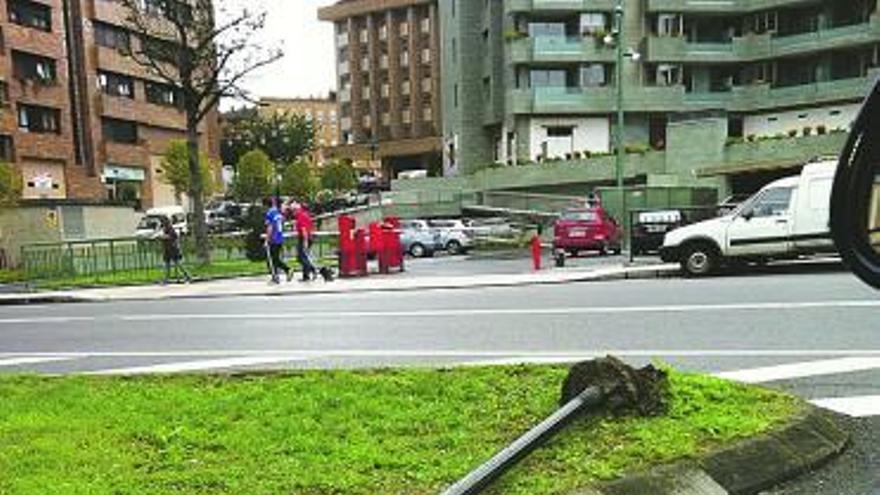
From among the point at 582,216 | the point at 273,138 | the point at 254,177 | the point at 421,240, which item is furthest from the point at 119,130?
the point at 582,216

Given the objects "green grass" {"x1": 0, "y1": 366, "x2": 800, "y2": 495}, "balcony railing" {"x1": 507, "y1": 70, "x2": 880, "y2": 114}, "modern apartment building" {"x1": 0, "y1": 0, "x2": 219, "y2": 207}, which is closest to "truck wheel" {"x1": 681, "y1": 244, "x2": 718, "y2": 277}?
"green grass" {"x1": 0, "y1": 366, "x2": 800, "y2": 495}

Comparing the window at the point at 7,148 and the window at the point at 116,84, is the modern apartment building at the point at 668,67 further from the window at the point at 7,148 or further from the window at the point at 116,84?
the window at the point at 7,148

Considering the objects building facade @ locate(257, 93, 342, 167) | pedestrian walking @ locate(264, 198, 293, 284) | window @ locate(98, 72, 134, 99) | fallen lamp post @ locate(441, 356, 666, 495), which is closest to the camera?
fallen lamp post @ locate(441, 356, 666, 495)

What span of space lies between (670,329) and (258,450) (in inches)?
248

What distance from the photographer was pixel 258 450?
4758 mm

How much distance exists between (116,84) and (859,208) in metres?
64.9

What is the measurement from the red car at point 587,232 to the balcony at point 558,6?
24342 mm

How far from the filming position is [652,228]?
75.1ft

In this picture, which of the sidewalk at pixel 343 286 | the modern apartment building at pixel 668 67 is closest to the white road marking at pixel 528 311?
the sidewalk at pixel 343 286

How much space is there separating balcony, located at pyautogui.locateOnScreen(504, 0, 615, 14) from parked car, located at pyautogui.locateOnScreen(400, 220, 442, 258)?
58.0ft

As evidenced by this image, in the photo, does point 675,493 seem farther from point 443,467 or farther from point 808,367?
point 808,367

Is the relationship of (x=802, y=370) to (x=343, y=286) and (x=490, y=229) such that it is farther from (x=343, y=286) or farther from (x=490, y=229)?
(x=490, y=229)

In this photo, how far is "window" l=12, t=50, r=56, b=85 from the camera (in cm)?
5156

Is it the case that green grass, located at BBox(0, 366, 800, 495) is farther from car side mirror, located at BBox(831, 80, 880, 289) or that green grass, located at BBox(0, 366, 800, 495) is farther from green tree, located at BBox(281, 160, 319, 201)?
green tree, located at BBox(281, 160, 319, 201)
